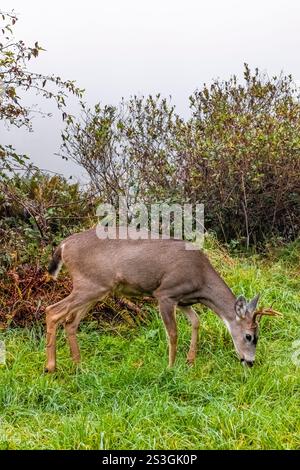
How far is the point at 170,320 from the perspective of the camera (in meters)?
6.75

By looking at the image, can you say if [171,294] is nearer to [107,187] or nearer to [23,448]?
[23,448]

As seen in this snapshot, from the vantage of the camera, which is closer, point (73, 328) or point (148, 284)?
Result: point (73, 328)

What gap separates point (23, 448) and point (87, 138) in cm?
684

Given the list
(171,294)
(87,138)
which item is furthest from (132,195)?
(171,294)

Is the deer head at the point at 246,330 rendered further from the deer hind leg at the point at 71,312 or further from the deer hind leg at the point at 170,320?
the deer hind leg at the point at 71,312

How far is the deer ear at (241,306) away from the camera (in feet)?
21.7

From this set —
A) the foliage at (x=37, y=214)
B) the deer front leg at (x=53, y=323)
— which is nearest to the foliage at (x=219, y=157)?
the foliage at (x=37, y=214)

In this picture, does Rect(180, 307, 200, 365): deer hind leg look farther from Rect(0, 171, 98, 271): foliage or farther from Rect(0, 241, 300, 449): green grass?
Rect(0, 171, 98, 271): foliage

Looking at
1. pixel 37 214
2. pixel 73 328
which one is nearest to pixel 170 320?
pixel 73 328

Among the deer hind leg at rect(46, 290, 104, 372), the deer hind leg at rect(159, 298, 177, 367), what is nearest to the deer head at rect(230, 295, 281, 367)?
the deer hind leg at rect(159, 298, 177, 367)

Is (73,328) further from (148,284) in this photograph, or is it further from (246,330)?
(246,330)

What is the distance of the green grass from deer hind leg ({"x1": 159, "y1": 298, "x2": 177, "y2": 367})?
0.17 meters

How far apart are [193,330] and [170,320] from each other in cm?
35

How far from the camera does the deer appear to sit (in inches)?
262
